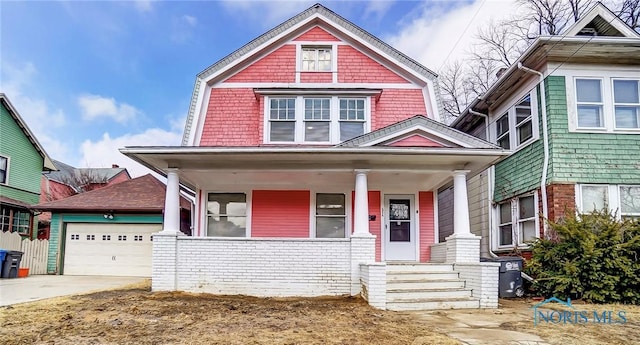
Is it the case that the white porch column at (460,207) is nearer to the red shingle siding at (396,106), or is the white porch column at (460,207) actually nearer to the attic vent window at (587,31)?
the red shingle siding at (396,106)

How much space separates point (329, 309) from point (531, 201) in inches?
237

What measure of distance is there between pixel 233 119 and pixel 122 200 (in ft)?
20.0

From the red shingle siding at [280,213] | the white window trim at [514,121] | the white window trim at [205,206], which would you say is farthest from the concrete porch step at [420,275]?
the white window trim at [205,206]

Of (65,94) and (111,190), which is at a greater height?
(65,94)

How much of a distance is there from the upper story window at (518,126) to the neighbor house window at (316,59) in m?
5.01

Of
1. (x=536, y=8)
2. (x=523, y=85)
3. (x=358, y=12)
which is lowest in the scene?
(x=523, y=85)

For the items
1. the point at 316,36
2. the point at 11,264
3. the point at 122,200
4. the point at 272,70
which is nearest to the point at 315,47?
the point at 316,36

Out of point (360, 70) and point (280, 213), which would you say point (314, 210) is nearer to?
point (280, 213)

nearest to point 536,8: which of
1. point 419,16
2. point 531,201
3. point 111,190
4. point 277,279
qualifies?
point 419,16

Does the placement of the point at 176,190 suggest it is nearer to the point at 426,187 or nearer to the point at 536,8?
the point at 426,187

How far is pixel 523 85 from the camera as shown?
10344 mm

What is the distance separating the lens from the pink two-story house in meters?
8.42

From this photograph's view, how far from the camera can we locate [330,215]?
Result: 1072 cm

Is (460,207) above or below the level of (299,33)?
below
